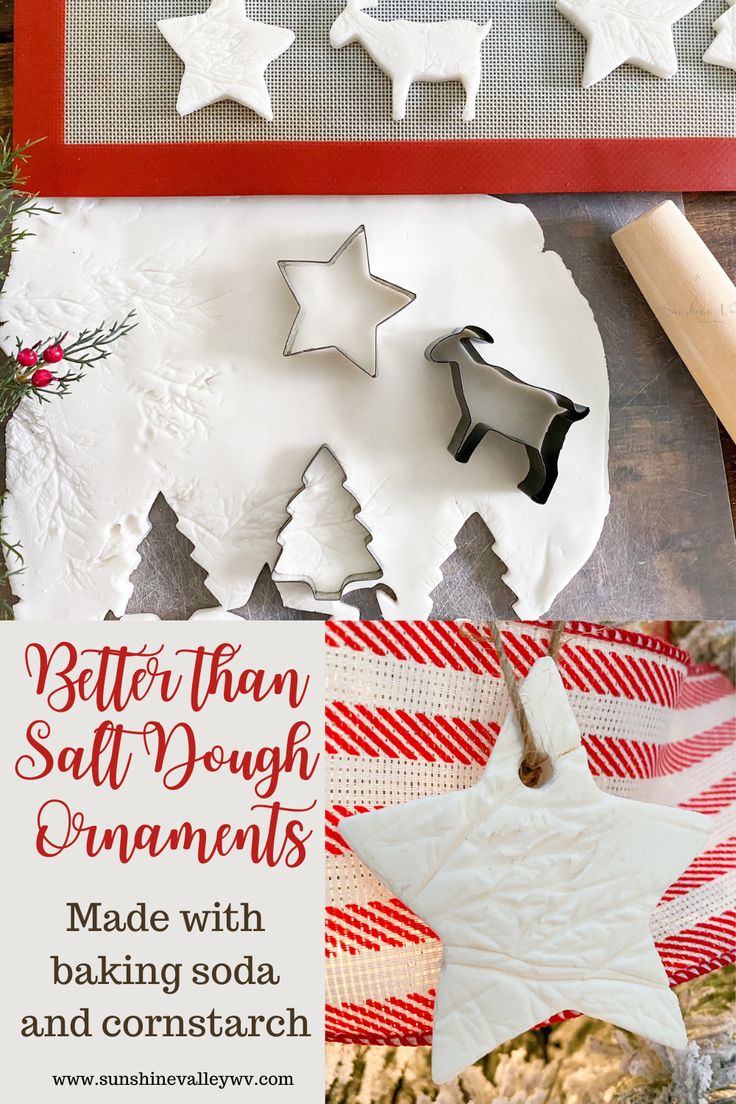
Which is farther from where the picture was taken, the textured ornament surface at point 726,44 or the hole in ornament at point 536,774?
the textured ornament surface at point 726,44

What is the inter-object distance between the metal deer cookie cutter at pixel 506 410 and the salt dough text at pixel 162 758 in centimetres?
32

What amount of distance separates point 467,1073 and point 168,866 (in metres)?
0.30

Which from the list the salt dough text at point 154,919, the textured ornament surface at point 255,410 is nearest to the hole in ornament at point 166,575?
the textured ornament surface at point 255,410

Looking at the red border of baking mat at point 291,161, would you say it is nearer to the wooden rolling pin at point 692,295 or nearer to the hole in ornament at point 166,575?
the wooden rolling pin at point 692,295

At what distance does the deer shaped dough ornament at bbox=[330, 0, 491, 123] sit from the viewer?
84 cm

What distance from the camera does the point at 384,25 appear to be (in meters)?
0.85

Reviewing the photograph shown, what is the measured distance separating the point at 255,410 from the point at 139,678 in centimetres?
28

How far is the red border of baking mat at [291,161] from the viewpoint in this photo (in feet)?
2.79

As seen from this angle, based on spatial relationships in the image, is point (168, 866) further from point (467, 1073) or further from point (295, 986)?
point (467, 1073)

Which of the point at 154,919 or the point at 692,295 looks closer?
the point at 154,919

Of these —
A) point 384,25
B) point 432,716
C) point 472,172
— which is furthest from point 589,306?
point 432,716

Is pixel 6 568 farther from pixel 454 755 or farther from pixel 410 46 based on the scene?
pixel 410 46

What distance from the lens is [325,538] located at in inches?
33.2

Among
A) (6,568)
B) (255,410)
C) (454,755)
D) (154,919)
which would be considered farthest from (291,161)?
(154,919)
